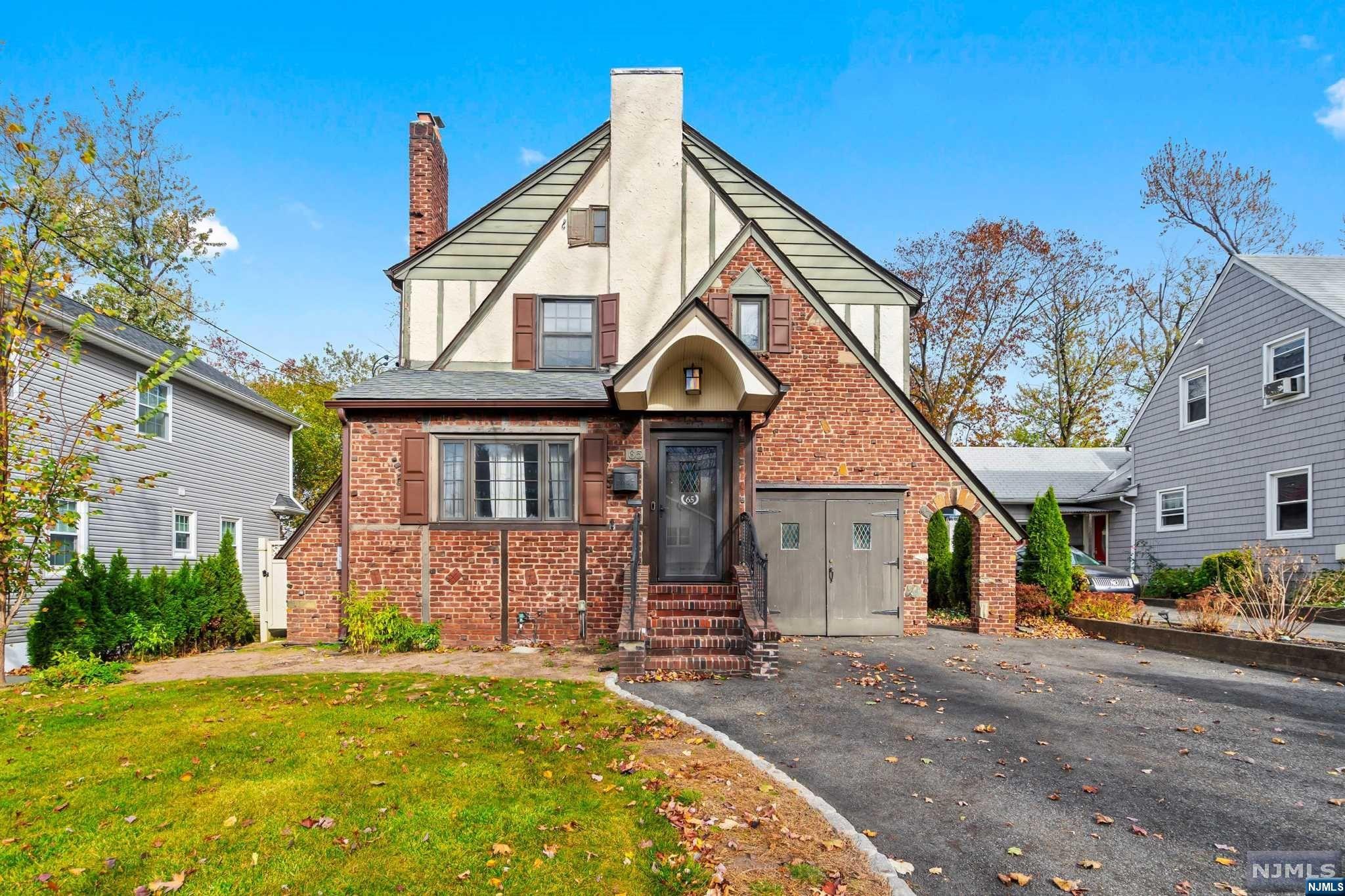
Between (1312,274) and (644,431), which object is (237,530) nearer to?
(644,431)

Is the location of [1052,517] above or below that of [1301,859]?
above

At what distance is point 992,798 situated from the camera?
508cm

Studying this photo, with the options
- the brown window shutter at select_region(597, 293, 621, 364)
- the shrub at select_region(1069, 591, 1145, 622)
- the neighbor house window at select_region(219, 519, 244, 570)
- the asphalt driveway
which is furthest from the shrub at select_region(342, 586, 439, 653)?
the shrub at select_region(1069, 591, 1145, 622)

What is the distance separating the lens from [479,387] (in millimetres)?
11758

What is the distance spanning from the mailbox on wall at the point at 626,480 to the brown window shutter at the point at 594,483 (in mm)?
227

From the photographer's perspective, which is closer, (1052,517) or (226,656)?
(226,656)

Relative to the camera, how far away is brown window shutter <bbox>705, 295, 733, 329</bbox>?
41.1 feet

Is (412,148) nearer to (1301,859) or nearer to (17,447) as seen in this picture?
(17,447)

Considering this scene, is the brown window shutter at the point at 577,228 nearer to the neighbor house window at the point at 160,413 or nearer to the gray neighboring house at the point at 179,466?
the gray neighboring house at the point at 179,466

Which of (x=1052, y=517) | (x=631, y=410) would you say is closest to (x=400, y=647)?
(x=631, y=410)

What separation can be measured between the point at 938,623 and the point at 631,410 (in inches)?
283

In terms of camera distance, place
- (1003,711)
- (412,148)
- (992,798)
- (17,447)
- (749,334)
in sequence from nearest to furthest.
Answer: (992,798) → (1003,711) → (17,447) → (749,334) → (412,148)

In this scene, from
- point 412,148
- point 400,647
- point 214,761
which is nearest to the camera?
point 214,761

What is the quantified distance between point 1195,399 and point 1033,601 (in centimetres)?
976
